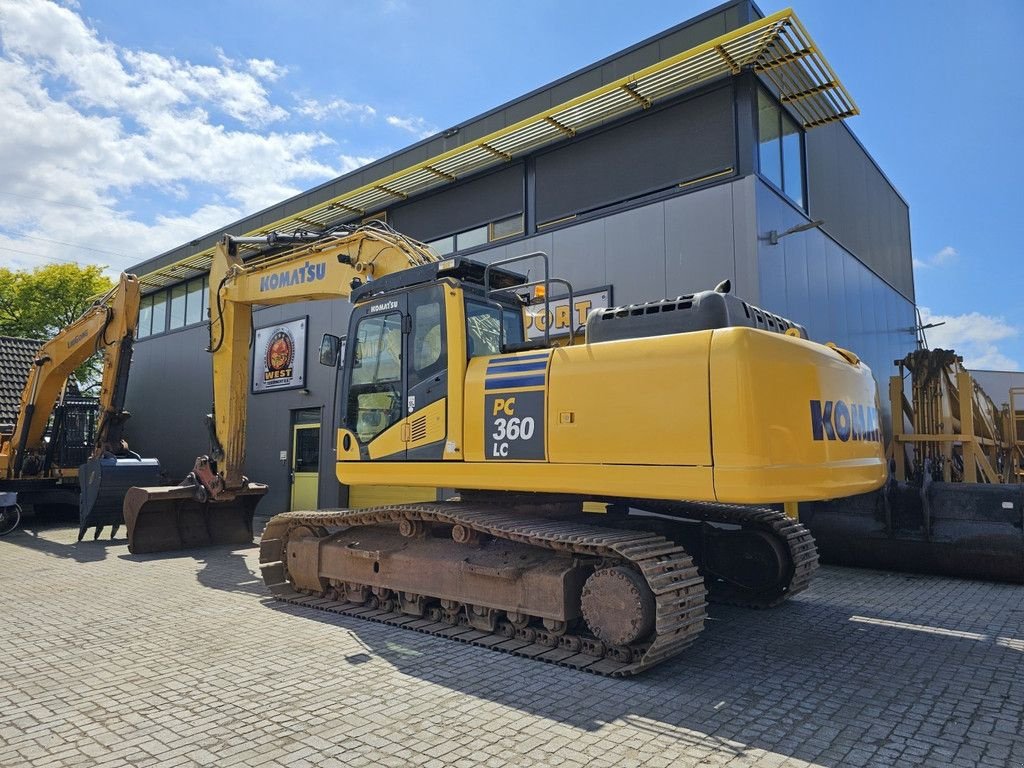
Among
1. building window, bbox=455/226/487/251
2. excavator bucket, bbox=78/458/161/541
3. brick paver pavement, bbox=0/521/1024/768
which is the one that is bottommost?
brick paver pavement, bbox=0/521/1024/768

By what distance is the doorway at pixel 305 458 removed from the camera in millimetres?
15703

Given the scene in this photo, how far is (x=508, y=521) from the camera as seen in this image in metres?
5.84

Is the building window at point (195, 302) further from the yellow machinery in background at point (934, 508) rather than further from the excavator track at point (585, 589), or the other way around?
the yellow machinery in background at point (934, 508)

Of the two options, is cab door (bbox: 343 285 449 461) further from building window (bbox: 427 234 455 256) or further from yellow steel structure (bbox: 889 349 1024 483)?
building window (bbox: 427 234 455 256)

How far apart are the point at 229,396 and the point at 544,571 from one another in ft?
22.0

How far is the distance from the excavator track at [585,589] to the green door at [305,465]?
9.00 meters

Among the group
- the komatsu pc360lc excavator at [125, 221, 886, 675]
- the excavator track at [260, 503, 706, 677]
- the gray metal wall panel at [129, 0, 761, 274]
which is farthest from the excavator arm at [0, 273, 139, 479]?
the excavator track at [260, 503, 706, 677]

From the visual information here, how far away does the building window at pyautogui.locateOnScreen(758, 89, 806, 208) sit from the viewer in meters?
10.7

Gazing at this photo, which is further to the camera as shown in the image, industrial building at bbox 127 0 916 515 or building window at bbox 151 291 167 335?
building window at bbox 151 291 167 335

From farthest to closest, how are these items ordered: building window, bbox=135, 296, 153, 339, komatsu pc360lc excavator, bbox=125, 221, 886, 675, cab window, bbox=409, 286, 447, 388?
building window, bbox=135, 296, 153, 339
cab window, bbox=409, 286, 447, 388
komatsu pc360lc excavator, bbox=125, 221, 886, 675

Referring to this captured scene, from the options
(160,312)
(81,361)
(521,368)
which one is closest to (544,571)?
(521,368)

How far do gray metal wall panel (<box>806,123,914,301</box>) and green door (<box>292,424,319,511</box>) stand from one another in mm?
11266

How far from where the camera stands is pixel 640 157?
A: 11.4 m

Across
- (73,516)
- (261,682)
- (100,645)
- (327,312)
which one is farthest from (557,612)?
(73,516)
